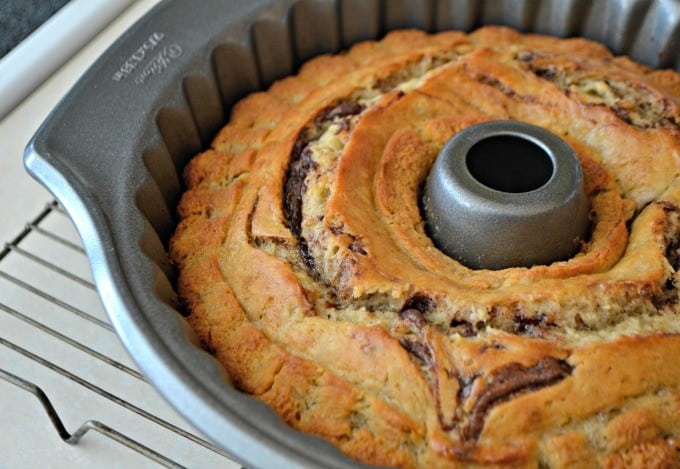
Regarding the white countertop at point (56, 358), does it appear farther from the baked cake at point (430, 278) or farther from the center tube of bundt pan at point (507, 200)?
the center tube of bundt pan at point (507, 200)

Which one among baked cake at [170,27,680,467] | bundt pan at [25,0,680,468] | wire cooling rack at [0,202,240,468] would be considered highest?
bundt pan at [25,0,680,468]

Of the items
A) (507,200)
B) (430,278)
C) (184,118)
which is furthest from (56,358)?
(507,200)

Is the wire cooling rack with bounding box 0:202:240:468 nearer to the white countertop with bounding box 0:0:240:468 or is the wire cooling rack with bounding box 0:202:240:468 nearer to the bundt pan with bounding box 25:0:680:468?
the white countertop with bounding box 0:0:240:468

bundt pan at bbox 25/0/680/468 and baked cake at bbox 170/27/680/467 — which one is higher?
bundt pan at bbox 25/0/680/468

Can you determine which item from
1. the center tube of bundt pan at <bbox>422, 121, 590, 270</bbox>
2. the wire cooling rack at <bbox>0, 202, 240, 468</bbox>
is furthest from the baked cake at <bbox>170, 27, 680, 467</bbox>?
the wire cooling rack at <bbox>0, 202, 240, 468</bbox>

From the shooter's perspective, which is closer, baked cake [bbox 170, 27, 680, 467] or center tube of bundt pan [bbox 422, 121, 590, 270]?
baked cake [bbox 170, 27, 680, 467]

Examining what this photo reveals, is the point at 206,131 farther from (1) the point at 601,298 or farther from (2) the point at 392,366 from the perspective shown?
(1) the point at 601,298

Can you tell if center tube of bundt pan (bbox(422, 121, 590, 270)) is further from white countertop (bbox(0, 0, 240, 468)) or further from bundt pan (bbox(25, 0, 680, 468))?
white countertop (bbox(0, 0, 240, 468))
